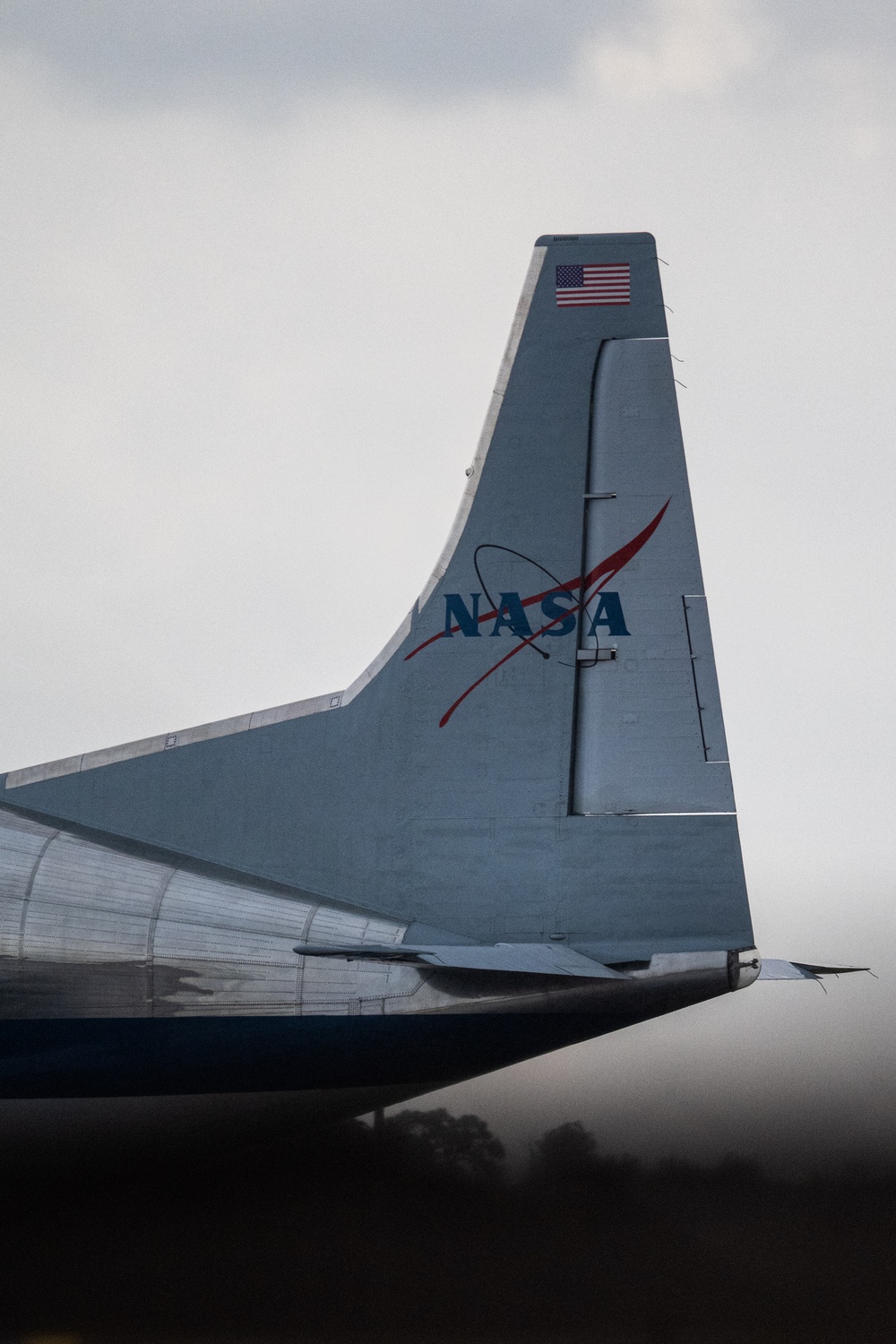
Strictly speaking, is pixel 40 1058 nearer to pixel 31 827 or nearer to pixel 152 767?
pixel 31 827

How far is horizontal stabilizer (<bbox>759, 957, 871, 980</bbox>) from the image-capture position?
20.1ft

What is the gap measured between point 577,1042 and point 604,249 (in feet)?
18.9

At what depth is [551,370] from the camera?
23.2 feet

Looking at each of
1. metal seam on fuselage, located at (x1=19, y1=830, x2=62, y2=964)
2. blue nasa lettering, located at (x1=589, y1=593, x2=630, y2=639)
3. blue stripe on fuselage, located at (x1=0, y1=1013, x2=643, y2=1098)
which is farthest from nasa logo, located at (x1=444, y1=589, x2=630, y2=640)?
metal seam on fuselage, located at (x1=19, y1=830, x2=62, y2=964)

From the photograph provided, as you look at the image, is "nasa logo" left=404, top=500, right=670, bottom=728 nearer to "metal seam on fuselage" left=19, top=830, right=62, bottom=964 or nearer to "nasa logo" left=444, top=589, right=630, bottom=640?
"nasa logo" left=444, top=589, right=630, bottom=640

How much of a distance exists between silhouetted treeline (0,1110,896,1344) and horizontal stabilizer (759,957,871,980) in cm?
225

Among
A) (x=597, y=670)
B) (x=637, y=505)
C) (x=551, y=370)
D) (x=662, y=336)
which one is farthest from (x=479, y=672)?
(x=662, y=336)

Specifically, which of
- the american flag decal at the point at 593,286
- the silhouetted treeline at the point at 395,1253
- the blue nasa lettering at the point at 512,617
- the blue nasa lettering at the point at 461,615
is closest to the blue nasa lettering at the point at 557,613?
the blue nasa lettering at the point at 512,617

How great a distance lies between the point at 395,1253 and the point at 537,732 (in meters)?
3.83

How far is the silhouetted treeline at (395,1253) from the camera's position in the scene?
603 centimetres

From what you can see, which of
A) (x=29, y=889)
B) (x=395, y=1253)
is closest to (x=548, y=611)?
(x=29, y=889)

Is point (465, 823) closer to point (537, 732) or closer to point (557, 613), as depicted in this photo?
point (537, 732)

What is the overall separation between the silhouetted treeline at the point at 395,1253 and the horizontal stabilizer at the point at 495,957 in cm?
214

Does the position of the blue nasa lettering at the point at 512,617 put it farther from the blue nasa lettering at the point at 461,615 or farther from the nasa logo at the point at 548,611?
the blue nasa lettering at the point at 461,615
